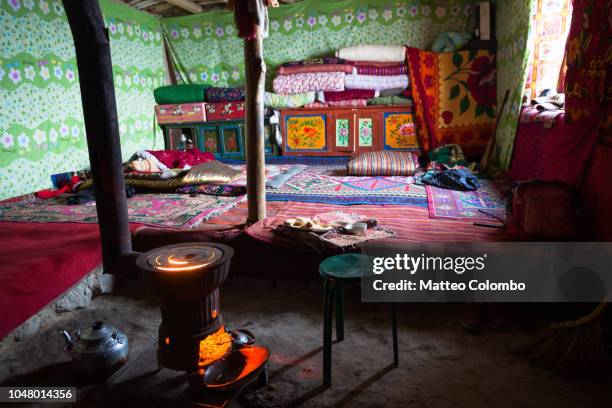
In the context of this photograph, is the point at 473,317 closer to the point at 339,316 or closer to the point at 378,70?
the point at 339,316

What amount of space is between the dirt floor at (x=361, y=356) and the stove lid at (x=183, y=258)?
2.20ft

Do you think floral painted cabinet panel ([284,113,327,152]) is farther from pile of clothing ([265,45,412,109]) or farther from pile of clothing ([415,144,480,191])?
pile of clothing ([415,144,480,191])

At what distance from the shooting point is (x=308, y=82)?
19.3 feet

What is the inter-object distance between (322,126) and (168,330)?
4740mm

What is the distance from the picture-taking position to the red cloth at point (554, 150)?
2577mm

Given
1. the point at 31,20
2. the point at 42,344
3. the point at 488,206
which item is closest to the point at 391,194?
the point at 488,206

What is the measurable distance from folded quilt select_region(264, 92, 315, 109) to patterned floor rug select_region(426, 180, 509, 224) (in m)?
2.69

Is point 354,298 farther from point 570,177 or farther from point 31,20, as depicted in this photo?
point 31,20

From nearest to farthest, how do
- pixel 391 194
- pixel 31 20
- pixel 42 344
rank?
pixel 42 344
pixel 391 194
pixel 31 20

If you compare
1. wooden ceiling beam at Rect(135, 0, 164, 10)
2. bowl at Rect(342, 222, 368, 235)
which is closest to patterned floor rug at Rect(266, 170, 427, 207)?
bowl at Rect(342, 222, 368, 235)

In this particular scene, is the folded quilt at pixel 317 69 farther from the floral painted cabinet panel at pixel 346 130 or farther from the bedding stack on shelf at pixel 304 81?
the floral painted cabinet panel at pixel 346 130

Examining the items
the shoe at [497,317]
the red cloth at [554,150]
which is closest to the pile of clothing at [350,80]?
the red cloth at [554,150]

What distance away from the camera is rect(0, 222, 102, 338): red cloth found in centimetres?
208

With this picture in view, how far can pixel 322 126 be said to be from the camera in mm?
6023
